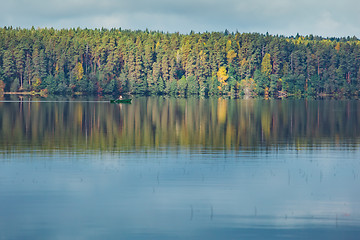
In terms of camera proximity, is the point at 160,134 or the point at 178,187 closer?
the point at 178,187

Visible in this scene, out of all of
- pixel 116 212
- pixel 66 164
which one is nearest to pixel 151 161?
pixel 66 164

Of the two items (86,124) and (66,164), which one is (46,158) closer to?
(66,164)

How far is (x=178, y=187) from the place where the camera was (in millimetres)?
25766

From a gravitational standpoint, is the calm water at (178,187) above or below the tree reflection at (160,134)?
below

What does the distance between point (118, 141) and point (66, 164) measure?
41.4 ft

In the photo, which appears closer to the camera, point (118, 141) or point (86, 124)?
point (118, 141)

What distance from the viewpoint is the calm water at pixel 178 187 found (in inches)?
760

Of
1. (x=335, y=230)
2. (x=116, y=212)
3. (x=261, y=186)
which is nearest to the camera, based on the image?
(x=335, y=230)

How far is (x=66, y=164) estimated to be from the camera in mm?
31938

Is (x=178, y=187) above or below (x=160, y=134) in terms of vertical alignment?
below

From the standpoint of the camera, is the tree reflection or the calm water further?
the tree reflection

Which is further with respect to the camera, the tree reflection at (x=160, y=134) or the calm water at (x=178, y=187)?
the tree reflection at (x=160, y=134)

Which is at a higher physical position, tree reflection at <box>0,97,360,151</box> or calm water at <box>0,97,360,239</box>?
tree reflection at <box>0,97,360,151</box>

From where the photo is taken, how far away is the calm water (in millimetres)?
19297
